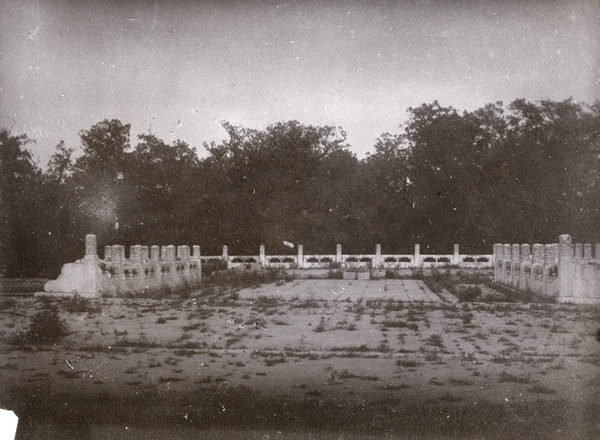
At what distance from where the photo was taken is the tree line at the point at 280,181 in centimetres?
1021

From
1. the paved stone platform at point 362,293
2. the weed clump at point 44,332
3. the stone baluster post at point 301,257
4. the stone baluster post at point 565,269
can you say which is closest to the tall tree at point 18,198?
the weed clump at point 44,332

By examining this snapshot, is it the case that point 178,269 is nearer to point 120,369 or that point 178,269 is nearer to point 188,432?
point 120,369

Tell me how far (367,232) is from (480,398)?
23744 mm

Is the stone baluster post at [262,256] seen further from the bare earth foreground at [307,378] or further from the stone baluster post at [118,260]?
the bare earth foreground at [307,378]

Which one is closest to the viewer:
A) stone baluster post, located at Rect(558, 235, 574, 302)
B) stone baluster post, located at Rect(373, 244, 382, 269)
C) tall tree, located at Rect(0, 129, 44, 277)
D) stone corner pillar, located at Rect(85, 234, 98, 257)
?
tall tree, located at Rect(0, 129, 44, 277)

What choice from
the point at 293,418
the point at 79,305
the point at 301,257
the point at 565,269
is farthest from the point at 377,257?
the point at 293,418

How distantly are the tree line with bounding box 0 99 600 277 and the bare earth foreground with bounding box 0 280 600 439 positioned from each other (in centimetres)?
250

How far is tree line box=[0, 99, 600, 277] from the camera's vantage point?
10.2m

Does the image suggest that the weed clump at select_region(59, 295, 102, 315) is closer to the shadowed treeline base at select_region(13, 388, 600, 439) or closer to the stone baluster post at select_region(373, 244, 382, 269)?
the shadowed treeline base at select_region(13, 388, 600, 439)

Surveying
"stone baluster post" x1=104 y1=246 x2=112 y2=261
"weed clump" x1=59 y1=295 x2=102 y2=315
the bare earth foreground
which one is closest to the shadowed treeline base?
the bare earth foreground

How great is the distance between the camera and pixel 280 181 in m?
13.9

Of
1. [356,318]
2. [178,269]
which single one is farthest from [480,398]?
[178,269]

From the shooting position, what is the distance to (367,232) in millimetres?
28688

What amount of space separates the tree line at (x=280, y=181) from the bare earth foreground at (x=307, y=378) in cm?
250
